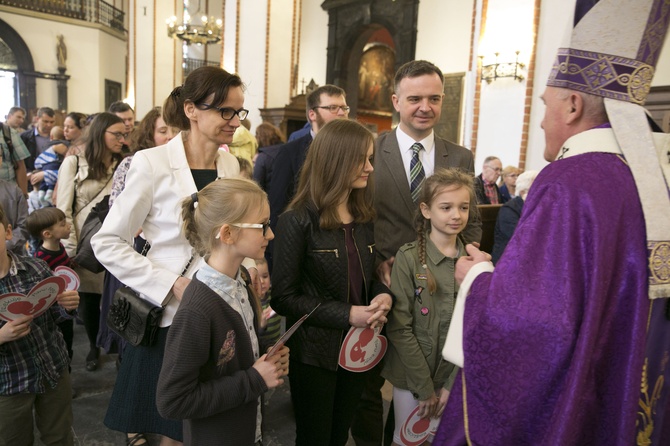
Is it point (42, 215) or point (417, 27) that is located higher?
point (417, 27)

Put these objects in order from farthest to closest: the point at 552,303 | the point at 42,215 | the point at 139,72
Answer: the point at 139,72, the point at 42,215, the point at 552,303

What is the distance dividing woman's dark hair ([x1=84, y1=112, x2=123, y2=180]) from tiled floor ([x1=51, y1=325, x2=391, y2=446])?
139 centimetres

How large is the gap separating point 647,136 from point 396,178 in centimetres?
121

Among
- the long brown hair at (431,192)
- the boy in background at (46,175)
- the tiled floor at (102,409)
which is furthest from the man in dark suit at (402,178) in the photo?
the boy in background at (46,175)

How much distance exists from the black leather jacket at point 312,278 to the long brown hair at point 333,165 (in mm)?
52

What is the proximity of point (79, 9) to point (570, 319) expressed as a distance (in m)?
22.9

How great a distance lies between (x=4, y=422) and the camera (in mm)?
1950

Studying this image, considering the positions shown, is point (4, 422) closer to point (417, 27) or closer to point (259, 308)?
point (259, 308)

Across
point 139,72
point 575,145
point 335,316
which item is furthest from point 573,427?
point 139,72

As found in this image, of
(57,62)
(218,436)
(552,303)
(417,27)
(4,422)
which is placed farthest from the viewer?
(57,62)

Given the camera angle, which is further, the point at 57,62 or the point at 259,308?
the point at 57,62

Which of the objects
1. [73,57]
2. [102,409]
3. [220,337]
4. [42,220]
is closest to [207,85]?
[220,337]

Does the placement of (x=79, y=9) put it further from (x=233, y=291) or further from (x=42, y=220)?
(x=233, y=291)

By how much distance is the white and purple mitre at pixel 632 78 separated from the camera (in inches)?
52.7
